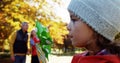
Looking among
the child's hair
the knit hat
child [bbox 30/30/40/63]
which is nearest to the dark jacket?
child [bbox 30/30/40/63]

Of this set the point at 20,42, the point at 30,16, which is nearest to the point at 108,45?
the point at 20,42

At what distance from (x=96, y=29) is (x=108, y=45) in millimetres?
135

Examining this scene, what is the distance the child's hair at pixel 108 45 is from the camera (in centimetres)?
258

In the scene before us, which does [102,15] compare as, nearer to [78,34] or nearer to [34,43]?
[78,34]

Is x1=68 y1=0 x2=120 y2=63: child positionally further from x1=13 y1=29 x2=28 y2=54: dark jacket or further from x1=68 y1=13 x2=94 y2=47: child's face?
x1=13 y1=29 x2=28 y2=54: dark jacket

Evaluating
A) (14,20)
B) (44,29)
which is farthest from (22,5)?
(44,29)

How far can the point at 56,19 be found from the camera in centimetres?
2180

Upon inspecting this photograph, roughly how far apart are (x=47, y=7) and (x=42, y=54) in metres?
11.7

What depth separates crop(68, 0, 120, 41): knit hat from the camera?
104 inches

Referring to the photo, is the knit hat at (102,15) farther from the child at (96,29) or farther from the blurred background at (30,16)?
the blurred background at (30,16)

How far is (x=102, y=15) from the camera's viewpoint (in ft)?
8.78

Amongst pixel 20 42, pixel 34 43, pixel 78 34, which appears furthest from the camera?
pixel 34 43

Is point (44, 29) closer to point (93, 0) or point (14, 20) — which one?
point (93, 0)

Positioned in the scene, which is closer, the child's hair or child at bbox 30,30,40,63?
the child's hair
